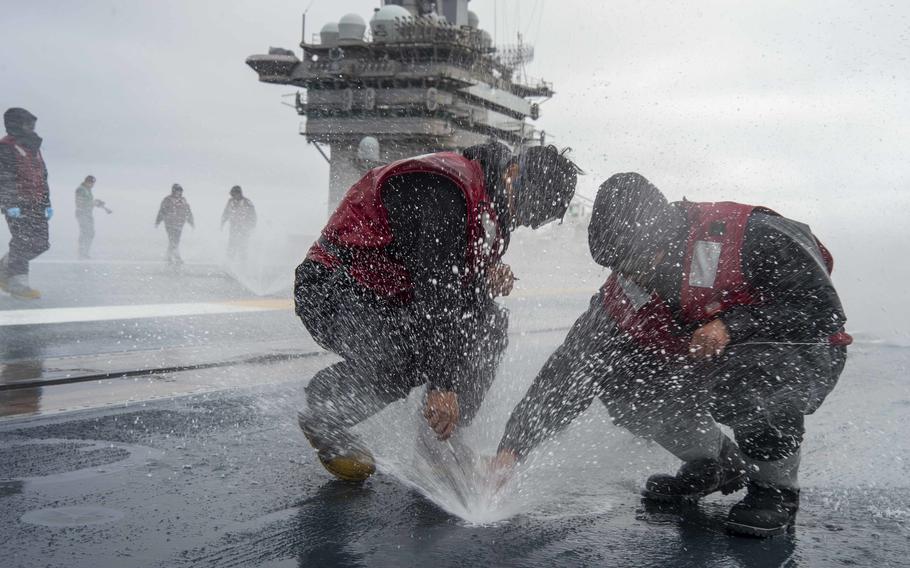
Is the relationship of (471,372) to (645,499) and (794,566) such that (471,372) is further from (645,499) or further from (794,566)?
(794,566)

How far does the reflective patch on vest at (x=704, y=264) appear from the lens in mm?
2979

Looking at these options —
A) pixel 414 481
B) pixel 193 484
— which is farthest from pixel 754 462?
pixel 193 484

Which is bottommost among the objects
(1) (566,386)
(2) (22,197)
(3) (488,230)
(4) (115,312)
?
(4) (115,312)

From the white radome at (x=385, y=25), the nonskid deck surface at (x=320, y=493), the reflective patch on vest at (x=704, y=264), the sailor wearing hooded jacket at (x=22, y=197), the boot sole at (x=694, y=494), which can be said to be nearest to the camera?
the nonskid deck surface at (x=320, y=493)

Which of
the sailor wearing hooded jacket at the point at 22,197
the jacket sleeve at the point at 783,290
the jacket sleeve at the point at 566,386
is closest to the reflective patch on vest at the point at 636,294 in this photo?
the jacket sleeve at the point at 566,386

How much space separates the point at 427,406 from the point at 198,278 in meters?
13.7

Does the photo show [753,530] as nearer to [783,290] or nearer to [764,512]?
[764,512]

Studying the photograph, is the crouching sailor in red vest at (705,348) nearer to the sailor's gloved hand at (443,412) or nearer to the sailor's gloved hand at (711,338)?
the sailor's gloved hand at (711,338)

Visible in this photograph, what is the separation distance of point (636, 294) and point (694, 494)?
2.61 ft

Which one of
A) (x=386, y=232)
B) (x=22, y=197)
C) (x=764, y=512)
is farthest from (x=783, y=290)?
(x=22, y=197)

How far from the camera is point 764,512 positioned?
9.08ft

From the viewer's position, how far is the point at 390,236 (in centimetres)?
295

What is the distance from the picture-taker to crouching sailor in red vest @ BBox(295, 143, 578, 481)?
110 inches

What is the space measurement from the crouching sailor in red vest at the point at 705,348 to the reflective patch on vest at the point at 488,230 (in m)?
0.41
